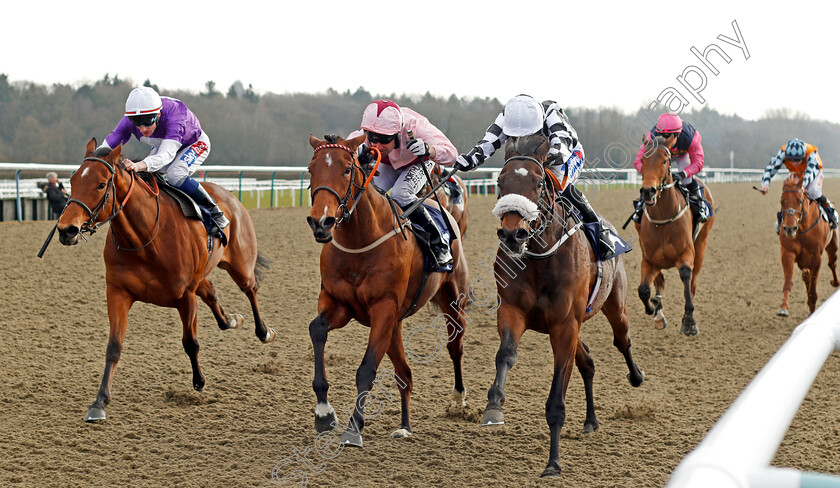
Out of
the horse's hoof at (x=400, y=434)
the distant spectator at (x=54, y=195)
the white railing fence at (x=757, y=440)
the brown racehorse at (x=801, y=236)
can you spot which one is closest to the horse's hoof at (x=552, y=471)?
the horse's hoof at (x=400, y=434)

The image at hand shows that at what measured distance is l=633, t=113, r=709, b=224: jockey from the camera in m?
8.16

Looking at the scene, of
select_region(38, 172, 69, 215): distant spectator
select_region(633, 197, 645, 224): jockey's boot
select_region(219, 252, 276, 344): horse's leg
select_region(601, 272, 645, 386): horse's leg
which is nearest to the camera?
select_region(601, 272, 645, 386): horse's leg

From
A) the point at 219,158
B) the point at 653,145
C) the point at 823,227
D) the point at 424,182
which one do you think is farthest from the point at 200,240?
the point at 219,158

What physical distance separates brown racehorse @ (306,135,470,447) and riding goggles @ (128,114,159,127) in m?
1.80

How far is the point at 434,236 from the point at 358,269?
753 millimetres

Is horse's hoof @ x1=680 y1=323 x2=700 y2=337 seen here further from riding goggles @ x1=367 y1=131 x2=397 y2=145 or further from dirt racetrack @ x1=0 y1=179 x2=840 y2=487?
riding goggles @ x1=367 y1=131 x2=397 y2=145

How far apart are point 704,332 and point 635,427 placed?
349 centimetres

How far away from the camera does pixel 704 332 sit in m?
8.02

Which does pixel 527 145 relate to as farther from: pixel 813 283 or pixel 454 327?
pixel 813 283

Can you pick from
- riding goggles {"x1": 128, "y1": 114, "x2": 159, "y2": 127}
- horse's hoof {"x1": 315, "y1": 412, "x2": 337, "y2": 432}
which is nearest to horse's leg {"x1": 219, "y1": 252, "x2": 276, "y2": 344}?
riding goggles {"x1": 128, "y1": 114, "x2": 159, "y2": 127}

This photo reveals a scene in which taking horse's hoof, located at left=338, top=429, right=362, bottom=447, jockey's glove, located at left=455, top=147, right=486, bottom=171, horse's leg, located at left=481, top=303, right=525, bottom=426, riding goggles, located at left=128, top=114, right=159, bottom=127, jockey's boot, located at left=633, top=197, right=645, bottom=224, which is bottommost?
horse's hoof, located at left=338, top=429, right=362, bottom=447

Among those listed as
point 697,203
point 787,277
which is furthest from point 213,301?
point 787,277

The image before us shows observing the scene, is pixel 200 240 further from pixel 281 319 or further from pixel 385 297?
pixel 281 319

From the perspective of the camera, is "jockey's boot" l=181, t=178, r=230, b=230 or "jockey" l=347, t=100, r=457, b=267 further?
"jockey's boot" l=181, t=178, r=230, b=230
